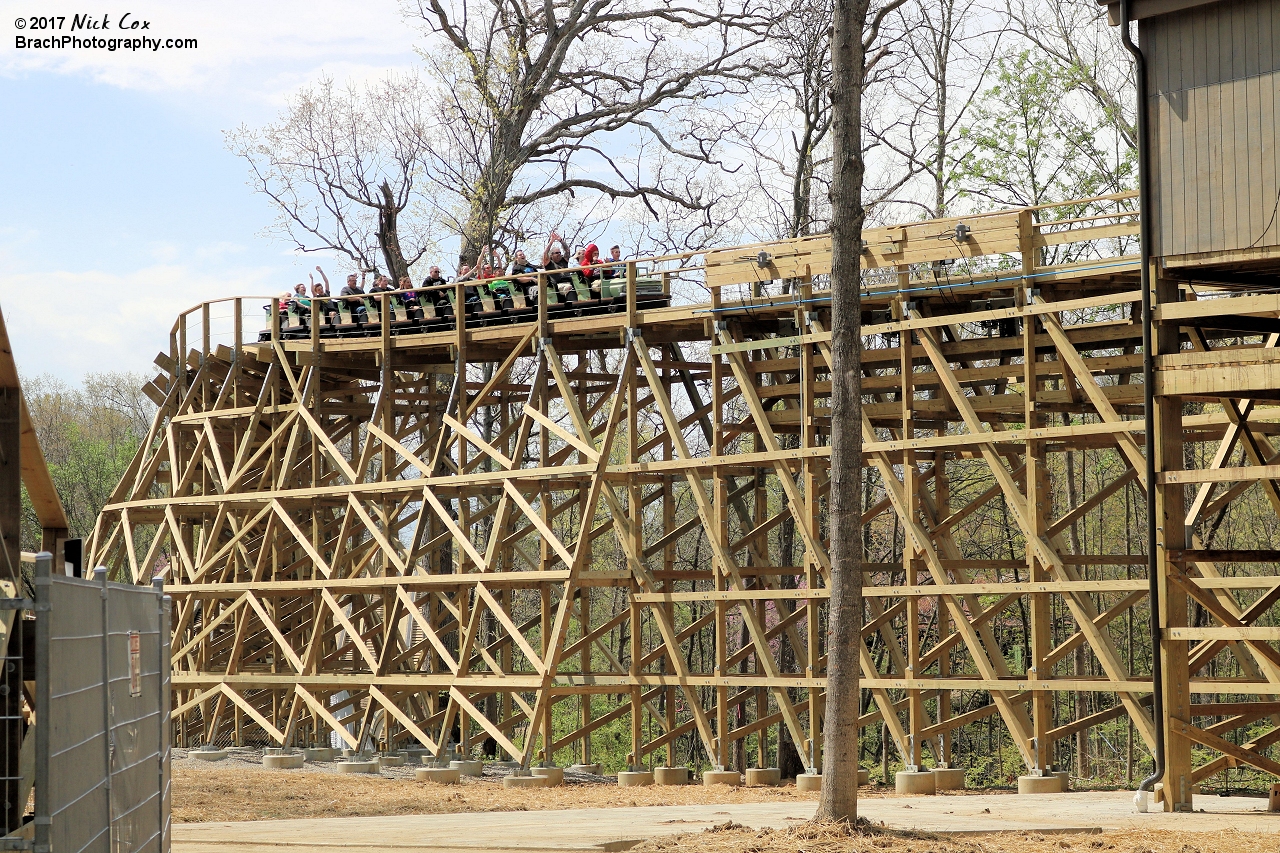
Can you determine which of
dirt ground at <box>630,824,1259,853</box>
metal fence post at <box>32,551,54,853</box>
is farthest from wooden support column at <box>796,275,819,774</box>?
metal fence post at <box>32,551,54,853</box>

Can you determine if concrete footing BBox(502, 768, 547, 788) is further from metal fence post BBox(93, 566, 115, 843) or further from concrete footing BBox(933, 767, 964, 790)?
metal fence post BBox(93, 566, 115, 843)

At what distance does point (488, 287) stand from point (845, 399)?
11434mm

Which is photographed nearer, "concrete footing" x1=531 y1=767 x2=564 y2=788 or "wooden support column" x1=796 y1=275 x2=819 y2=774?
"wooden support column" x1=796 y1=275 x2=819 y2=774

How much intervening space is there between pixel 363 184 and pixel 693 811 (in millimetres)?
22080

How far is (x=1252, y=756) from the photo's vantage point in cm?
1311

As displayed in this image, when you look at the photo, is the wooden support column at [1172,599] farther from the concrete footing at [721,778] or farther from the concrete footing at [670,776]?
the concrete footing at [670,776]

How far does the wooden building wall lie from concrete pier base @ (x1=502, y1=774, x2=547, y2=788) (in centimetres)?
1057

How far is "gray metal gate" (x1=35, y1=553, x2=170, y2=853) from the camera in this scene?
6160 millimetres

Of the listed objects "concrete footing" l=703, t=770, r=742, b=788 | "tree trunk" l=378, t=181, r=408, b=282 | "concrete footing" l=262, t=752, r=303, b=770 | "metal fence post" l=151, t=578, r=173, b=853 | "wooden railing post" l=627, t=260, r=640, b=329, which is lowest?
"concrete footing" l=262, t=752, r=303, b=770

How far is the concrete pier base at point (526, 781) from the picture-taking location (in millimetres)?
19531

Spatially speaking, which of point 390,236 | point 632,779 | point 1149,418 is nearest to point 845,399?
point 1149,418

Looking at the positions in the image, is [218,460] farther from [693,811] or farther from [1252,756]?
[1252,756]

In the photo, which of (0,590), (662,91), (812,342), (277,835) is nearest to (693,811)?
A: (277,835)

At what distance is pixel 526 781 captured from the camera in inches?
773
